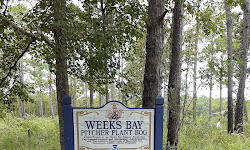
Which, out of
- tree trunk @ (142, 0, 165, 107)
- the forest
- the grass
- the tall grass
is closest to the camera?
the forest

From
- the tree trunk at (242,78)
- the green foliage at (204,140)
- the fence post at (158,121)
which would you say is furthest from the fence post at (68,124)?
the tree trunk at (242,78)

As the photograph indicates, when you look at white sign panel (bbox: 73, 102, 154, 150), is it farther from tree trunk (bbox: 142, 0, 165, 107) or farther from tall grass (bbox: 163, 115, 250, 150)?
tall grass (bbox: 163, 115, 250, 150)

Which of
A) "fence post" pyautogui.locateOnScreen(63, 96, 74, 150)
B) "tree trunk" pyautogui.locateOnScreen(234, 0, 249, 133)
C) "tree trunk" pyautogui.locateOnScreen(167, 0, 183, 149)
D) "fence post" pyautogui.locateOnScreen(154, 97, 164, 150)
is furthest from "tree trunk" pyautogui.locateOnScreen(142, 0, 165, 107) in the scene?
"tree trunk" pyautogui.locateOnScreen(234, 0, 249, 133)

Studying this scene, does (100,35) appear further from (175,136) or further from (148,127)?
(175,136)

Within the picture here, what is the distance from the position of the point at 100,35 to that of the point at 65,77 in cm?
131

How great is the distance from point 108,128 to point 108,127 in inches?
0.6

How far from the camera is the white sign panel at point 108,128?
3104mm

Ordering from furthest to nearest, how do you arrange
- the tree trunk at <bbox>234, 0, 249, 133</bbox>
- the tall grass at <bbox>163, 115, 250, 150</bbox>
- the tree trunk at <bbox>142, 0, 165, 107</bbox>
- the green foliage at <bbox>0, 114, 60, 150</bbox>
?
the tree trunk at <bbox>234, 0, 249, 133</bbox> → the green foliage at <bbox>0, 114, 60, 150</bbox> → the tall grass at <bbox>163, 115, 250, 150</bbox> → the tree trunk at <bbox>142, 0, 165, 107</bbox>

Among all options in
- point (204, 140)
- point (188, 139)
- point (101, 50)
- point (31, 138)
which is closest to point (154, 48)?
point (101, 50)

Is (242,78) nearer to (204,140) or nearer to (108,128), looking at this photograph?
(204,140)

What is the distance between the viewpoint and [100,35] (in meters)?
2.72

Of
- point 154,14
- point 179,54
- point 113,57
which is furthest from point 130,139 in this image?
point 179,54

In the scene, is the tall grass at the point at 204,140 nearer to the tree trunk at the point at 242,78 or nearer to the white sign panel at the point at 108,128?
the tree trunk at the point at 242,78

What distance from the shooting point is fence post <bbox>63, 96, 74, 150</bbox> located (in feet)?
10.1
